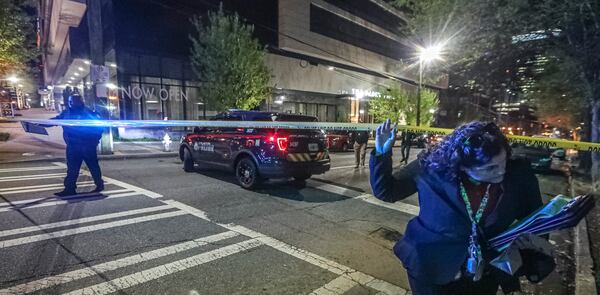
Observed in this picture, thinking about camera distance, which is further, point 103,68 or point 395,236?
point 103,68

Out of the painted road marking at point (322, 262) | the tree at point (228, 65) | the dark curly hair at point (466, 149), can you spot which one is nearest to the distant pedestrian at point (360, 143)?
the painted road marking at point (322, 262)

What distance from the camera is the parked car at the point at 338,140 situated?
18.5m

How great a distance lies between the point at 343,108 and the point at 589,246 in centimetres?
3016

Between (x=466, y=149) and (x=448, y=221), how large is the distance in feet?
1.39

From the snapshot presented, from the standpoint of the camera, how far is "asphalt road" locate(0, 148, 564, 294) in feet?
11.1

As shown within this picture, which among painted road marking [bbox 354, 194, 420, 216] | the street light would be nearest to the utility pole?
painted road marking [bbox 354, 194, 420, 216]

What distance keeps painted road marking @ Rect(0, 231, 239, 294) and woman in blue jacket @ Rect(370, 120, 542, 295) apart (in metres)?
3.22

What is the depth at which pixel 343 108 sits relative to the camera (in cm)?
3434

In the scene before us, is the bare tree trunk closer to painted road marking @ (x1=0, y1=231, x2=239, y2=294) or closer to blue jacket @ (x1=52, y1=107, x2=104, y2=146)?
painted road marking @ (x1=0, y1=231, x2=239, y2=294)

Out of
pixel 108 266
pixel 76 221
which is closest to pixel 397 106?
pixel 76 221

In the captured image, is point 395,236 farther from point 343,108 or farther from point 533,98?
point 343,108

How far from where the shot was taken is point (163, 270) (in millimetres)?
3607

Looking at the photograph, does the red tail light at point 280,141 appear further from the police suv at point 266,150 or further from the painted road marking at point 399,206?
the painted road marking at point 399,206

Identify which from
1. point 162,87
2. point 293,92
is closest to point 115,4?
point 162,87
